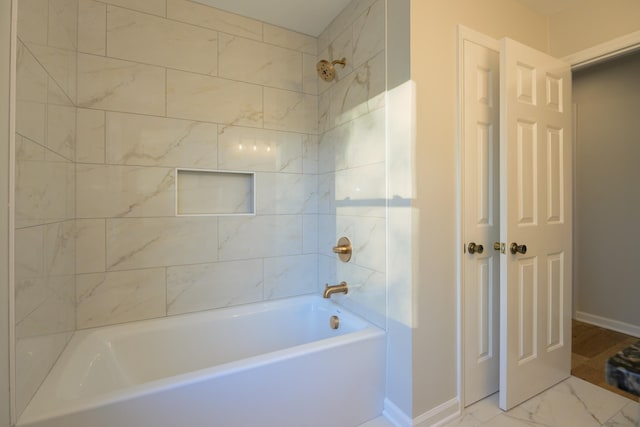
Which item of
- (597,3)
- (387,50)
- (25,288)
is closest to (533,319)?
(387,50)

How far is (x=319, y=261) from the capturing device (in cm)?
235

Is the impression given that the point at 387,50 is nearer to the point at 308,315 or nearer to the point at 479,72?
the point at 479,72

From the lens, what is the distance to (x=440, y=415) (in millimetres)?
1559

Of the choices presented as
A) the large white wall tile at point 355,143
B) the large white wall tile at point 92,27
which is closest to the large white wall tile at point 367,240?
the large white wall tile at point 355,143

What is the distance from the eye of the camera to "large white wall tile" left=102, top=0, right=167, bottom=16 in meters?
1.72

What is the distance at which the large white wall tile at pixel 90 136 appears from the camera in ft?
5.38

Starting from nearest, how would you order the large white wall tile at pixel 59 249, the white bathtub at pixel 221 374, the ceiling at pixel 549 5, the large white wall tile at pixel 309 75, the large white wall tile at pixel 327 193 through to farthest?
the white bathtub at pixel 221 374, the large white wall tile at pixel 59 249, the ceiling at pixel 549 5, the large white wall tile at pixel 327 193, the large white wall tile at pixel 309 75

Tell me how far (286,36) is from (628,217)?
3305 mm

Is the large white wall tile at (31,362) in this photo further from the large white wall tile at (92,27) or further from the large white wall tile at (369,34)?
the large white wall tile at (369,34)

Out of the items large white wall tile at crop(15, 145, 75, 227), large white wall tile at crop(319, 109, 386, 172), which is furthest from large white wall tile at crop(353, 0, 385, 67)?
large white wall tile at crop(15, 145, 75, 227)

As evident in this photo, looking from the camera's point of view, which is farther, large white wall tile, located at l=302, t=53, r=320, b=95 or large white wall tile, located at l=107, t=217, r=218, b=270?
large white wall tile, located at l=302, t=53, r=320, b=95

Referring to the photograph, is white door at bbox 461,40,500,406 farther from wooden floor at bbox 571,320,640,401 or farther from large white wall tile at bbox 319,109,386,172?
wooden floor at bbox 571,320,640,401

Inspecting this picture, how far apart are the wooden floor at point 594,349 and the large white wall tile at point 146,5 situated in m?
3.52

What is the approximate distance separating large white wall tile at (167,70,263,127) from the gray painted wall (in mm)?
3104
